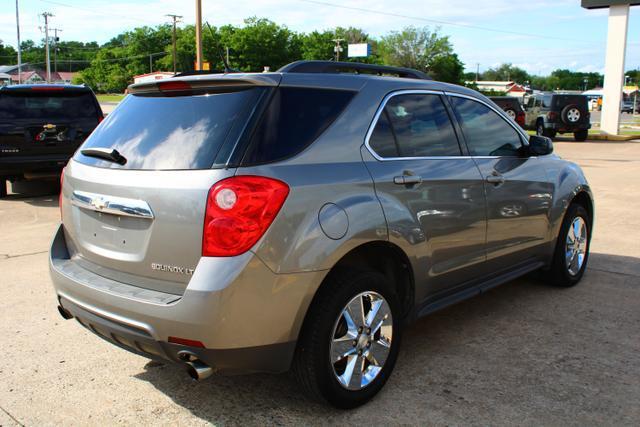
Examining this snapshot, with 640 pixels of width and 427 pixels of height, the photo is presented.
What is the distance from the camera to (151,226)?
9.32 ft

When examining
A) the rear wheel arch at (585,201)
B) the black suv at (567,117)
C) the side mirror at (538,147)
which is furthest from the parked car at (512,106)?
the side mirror at (538,147)

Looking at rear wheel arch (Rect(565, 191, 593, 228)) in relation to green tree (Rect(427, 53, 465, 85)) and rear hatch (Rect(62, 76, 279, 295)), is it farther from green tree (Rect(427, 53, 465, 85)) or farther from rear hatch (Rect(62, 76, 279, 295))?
green tree (Rect(427, 53, 465, 85))

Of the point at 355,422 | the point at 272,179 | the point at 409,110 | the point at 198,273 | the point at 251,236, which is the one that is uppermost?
the point at 409,110

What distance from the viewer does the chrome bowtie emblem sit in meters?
3.03

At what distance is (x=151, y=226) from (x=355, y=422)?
1.37 metres

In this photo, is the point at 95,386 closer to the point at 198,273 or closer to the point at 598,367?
the point at 198,273

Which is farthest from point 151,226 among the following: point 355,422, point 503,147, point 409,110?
point 503,147

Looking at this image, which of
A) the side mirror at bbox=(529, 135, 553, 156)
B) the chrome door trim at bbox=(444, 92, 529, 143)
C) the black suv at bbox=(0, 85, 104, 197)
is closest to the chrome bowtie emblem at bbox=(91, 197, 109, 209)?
the chrome door trim at bbox=(444, 92, 529, 143)

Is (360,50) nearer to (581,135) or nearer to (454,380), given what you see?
(581,135)

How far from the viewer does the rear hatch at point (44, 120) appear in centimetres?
909

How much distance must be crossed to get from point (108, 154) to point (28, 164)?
679 cm

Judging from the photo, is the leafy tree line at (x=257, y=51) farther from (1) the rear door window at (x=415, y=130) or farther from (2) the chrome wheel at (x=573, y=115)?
(1) the rear door window at (x=415, y=130)

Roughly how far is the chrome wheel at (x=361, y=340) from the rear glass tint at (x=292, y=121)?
83 cm

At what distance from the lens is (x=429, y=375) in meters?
3.54
